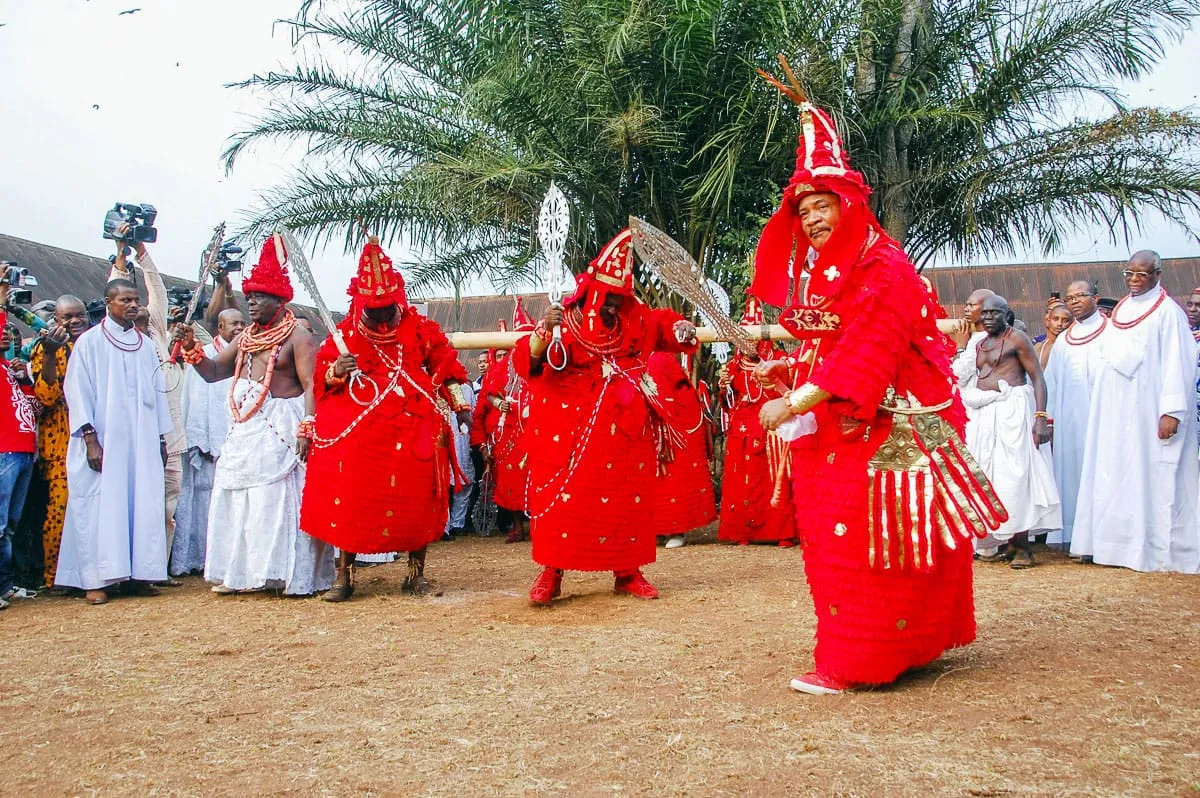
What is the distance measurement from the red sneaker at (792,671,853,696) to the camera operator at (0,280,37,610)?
16.9 feet

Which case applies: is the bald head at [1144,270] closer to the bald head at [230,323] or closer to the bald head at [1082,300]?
the bald head at [1082,300]

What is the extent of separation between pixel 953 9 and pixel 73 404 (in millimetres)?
9380

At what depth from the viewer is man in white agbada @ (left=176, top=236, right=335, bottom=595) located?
22.0ft

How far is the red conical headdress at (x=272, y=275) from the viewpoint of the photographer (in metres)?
6.61

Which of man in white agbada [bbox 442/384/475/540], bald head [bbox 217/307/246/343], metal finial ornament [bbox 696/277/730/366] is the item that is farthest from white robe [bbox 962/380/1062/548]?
bald head [bbox 217/307/246/343]

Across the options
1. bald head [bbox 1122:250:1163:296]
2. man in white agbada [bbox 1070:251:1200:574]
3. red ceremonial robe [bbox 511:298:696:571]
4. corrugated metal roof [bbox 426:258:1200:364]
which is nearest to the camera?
red ceremonial robe [bbox 511:298:696:571]

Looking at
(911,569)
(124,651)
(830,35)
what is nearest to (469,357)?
(830,35)

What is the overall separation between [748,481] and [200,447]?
15.7ft

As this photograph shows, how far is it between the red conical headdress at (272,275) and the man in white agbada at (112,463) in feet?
3.14

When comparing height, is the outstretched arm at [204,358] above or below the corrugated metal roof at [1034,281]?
below

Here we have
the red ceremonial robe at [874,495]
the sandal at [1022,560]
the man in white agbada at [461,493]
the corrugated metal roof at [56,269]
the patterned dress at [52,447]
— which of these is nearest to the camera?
the red ceremonial robe at [874,495]

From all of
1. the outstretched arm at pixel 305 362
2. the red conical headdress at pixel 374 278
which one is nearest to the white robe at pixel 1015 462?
the red conical headdress at pixel 374 278

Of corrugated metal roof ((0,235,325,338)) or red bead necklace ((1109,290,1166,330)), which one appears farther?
corrugated metal roof ((0,235,325,338))

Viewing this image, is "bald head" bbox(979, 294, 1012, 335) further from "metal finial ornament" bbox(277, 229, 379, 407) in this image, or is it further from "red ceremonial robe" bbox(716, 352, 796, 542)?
"metal finial ornament" bbox(277, 229, 379, 407)
